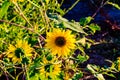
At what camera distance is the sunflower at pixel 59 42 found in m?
1.39

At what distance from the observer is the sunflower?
139 centimetres

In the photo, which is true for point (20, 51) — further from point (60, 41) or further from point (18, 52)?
point (60, 41)

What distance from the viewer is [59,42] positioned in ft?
4.54

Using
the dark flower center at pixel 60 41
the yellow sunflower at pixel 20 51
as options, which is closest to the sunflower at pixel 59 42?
the dark flower center at pixel 60 41

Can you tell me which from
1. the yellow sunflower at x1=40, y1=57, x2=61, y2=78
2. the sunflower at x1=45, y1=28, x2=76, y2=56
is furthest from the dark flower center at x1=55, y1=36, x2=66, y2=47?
the yellow sunflower at x1=40, y1=57, x2=61, y2=78

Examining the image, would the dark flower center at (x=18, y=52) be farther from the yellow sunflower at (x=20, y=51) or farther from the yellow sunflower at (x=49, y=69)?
the yellow sunflower at (x=49, y=69)

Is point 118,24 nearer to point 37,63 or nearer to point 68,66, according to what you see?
point 68,66

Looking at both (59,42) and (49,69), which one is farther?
(49,69)

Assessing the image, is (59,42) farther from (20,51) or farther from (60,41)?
(20,51)

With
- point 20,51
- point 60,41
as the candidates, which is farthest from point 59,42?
point 20,51

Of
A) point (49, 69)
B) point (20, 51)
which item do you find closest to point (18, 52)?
A: point (20, 51)

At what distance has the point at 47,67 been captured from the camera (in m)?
1.51

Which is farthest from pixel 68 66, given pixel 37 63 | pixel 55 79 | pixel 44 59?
pixel 37 63

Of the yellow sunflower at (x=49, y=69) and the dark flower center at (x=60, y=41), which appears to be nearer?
the dark flower center at (x=60, y=41)
